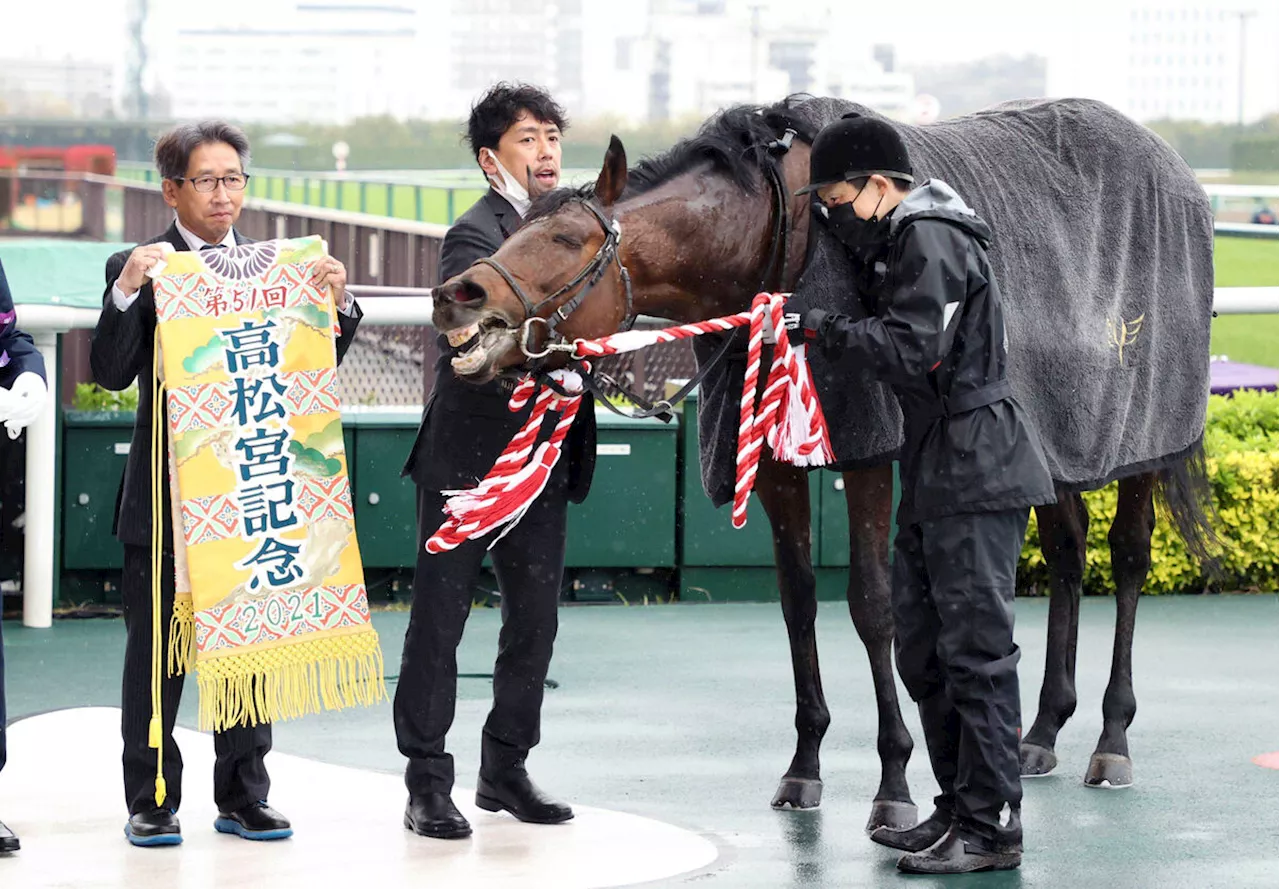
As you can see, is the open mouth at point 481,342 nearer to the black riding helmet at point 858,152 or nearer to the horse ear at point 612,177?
the horse ear at point 612,177

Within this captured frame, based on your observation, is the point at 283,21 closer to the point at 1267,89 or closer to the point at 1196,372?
the point at 1267,89

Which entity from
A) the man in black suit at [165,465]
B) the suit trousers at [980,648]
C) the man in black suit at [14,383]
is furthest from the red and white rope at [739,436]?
the man in black suit at [14,383]

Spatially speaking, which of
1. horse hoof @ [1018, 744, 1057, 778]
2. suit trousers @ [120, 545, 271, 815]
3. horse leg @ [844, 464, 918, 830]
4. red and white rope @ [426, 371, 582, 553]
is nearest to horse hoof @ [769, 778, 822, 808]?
horse leg @ [844, 464, 918, 830]

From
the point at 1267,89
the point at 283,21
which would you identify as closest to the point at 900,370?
the point at 1267,89

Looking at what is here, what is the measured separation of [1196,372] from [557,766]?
2.20m

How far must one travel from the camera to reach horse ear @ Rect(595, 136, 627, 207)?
3621 millimetres

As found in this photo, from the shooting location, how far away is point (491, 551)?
4.14m

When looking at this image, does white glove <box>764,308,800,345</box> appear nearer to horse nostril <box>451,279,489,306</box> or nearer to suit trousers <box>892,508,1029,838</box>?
suit trousers <box>892,508,1029,838</box>

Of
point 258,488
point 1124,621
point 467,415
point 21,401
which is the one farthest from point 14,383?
point 1124,621

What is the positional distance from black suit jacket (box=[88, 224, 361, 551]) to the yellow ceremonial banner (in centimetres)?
6

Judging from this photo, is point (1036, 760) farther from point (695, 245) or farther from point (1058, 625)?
point (695, 245)

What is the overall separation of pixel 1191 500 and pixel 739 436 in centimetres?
203

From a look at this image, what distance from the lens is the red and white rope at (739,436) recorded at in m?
3.79

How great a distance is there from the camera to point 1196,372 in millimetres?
5133
